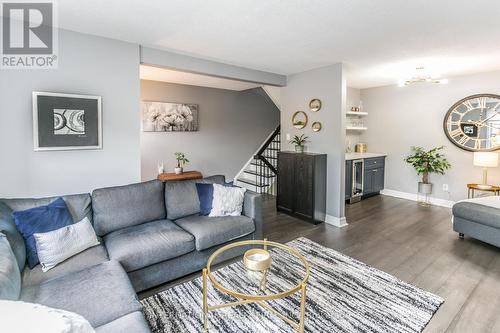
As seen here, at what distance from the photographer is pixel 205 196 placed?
10.3 feet

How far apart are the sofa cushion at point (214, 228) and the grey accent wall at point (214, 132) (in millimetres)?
2948

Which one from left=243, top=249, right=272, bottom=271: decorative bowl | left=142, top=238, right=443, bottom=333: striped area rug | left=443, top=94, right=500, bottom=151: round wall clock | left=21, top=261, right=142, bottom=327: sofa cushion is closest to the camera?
left=21, top=261, right=142, bottom=327: sofa cushion

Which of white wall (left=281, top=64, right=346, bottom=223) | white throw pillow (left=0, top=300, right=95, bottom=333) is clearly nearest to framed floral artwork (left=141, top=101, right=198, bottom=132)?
white wall (left=281, top=64, right=346, bottom=223)

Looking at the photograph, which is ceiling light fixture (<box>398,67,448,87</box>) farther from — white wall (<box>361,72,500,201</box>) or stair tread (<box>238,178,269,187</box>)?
stair tread (<box>238,178,269,187</box>)

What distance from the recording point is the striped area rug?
191 cm

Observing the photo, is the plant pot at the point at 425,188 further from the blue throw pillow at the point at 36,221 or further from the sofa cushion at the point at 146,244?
the blue throw pillow at the point at 36,221

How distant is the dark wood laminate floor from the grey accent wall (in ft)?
6.48

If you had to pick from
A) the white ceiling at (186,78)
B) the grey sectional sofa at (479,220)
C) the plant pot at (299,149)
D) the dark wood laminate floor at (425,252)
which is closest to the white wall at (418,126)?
the dark wood laminate floor at (425,252)

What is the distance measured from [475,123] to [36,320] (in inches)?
245

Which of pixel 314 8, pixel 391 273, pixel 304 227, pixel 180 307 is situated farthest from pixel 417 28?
pixel 180 307

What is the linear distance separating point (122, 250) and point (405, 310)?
2363 mm

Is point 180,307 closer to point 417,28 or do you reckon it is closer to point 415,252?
point 415,252

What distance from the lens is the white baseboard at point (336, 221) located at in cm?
409

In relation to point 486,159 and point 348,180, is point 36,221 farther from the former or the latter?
point 486,159
